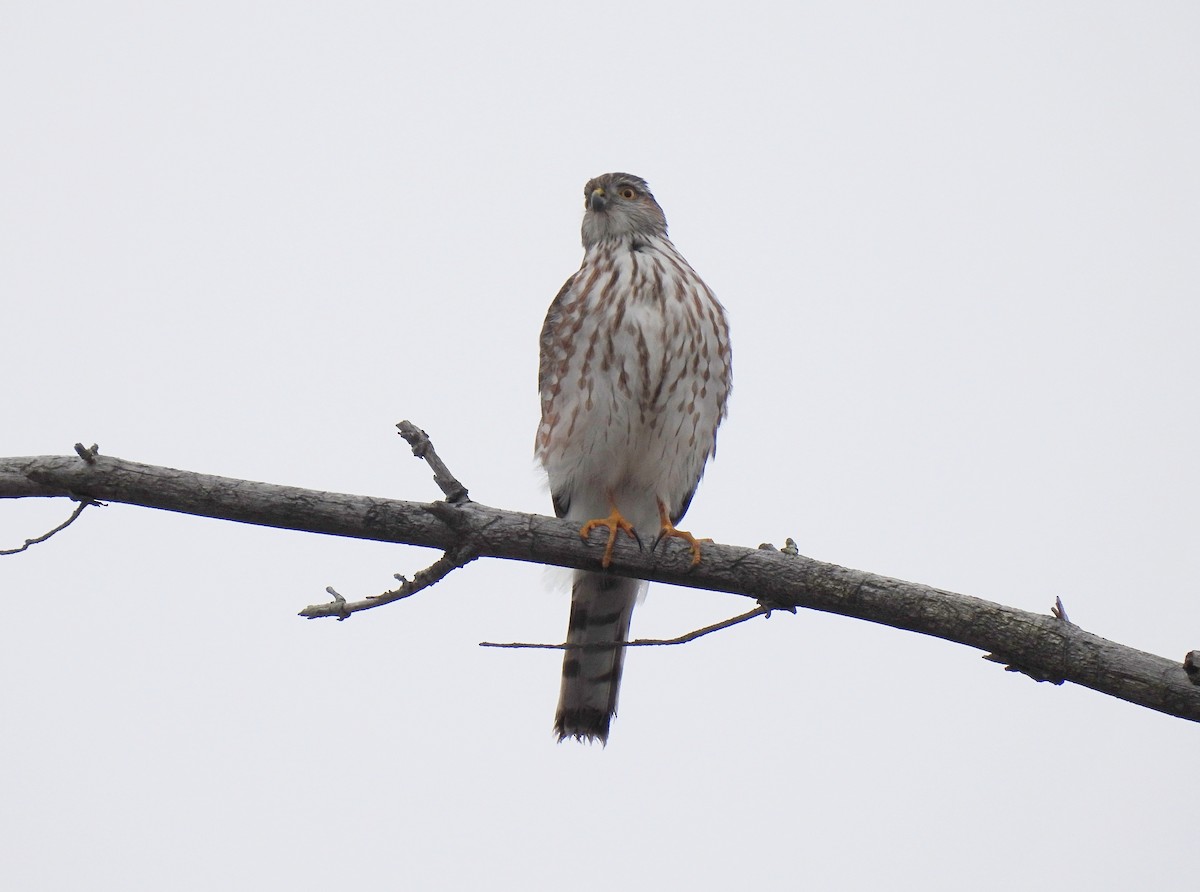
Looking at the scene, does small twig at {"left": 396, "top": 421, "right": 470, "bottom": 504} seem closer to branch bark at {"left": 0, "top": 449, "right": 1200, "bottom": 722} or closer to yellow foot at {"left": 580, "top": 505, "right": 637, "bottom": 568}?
branch bark at {"left": 0, "top": 449, "right": 1200, "bottom": 722}

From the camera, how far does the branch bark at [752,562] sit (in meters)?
3.02

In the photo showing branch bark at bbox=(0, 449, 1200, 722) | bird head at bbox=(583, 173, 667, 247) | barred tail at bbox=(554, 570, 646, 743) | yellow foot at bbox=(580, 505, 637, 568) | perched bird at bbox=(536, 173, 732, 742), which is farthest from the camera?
bird head at bbox=(583, 173, 667, 247)

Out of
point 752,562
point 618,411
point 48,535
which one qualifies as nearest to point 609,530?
point 752,562

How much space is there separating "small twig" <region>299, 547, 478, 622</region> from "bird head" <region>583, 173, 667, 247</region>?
8.20 feet

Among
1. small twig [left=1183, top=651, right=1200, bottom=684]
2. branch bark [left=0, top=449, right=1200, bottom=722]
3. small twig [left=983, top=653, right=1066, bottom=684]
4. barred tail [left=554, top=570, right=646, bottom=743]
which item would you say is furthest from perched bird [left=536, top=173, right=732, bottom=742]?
small twig [left=1183, top=651, right=1200, bottom=684]

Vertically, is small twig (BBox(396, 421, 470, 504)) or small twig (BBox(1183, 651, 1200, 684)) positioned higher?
small twig (BBox(396, 421, 470, 504))

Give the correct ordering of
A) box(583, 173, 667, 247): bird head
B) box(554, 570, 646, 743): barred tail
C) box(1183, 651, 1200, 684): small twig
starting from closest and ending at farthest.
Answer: box(1183, 651, 1200, 684): small twig < box(554, 570, 646, 743): barred tail < box(583, 173, 667, 247): bird head

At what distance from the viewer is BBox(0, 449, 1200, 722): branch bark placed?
302 cm

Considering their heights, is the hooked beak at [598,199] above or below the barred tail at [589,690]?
above

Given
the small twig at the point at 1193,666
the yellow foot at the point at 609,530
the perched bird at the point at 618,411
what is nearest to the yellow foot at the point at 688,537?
the yellow foot at the point at 609,530

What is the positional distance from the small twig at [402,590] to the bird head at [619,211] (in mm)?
2499

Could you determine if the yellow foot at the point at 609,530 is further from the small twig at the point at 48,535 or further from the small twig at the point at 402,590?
the small twig at the point at 48,535

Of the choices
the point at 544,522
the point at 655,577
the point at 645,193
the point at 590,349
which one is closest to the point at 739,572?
the point at 655,577

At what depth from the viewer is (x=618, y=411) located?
4.46 meters
